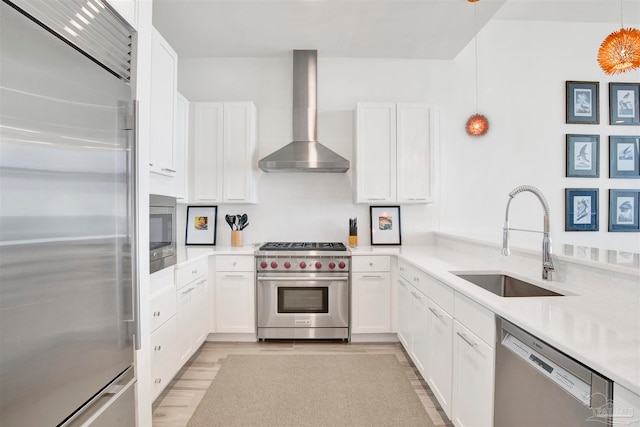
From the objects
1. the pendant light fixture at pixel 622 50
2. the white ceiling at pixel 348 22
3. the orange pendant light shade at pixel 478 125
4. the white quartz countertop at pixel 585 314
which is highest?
the white ceiling at pixel 348 22

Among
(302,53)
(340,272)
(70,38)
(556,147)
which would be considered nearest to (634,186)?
(556,147)

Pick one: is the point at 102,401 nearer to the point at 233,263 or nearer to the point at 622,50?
the point at 233,263

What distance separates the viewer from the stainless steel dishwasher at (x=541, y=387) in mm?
944

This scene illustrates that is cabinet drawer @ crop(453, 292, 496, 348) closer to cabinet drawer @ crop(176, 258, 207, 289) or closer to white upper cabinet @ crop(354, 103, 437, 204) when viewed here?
white upper cabinet @ crop(354, 103, 437, 204)

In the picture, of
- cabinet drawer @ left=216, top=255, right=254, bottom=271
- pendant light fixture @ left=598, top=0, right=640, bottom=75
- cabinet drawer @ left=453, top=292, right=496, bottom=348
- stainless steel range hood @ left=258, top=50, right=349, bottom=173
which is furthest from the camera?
stainless steel range hood @ left=258, top=50, right=349, bottom=173

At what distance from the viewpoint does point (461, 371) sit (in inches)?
69.7

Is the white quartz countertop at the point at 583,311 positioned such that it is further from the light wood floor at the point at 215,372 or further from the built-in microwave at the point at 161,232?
the built-in microwave at the point at 161,232

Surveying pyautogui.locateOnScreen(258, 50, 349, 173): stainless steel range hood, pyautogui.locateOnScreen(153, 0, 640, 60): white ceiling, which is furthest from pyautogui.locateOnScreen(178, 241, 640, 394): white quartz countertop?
pyautogui.locateOnScreen(153, 0, 640, 60): white ceiling

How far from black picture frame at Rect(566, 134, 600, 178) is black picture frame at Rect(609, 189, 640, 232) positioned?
0.34 meters

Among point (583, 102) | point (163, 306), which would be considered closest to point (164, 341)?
point (163, 306)

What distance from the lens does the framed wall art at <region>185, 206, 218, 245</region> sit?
3.77 meters

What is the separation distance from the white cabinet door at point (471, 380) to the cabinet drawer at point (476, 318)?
1.3 inches

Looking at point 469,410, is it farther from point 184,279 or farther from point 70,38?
point 70,38

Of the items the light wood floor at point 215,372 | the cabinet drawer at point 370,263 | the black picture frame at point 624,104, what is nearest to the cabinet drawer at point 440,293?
the light wood floor at point 215,372
